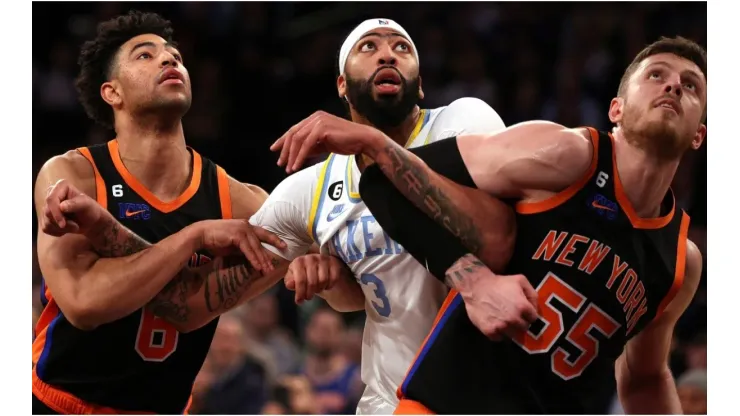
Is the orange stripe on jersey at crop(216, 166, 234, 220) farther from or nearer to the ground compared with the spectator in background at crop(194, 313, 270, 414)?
farther from the ground

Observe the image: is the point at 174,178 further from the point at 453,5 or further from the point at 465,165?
the point at 453,5

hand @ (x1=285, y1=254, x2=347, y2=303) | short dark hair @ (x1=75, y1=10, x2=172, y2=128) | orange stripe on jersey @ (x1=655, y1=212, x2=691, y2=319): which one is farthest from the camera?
short dark hair @ (x1=75, y1=10, x2=172, y2=128)

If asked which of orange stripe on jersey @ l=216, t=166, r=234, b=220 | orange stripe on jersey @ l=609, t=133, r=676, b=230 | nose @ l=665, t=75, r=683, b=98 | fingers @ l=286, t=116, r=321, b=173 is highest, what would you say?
nose @ l=665, t=75, r=683, b=98

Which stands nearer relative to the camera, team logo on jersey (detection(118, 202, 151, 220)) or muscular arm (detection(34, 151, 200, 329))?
muscular arm (detection(34, 151, 200, 329))

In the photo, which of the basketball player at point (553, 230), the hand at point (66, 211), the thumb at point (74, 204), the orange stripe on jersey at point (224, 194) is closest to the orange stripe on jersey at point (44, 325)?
the hand at point (66, 211)

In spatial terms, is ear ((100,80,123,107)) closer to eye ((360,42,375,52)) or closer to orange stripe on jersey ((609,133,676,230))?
eye ((360,42,375,52))

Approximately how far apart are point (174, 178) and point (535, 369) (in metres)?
1.95

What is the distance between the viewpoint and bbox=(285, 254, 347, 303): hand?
11.8 ft

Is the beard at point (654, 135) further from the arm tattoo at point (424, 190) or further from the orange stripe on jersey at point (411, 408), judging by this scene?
the orange stripe on jersey at point (411, 408)

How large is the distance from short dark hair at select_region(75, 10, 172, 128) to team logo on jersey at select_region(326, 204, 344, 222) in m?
1.34

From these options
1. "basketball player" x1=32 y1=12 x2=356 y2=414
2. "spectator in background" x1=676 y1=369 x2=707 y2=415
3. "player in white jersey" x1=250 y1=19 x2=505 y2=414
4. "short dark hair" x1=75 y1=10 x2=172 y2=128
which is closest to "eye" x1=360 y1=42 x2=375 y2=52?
"player in white jersey" x1=250 y1=19 x2=505 y2=414

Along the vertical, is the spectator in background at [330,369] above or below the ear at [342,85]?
below

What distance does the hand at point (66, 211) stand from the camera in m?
3.66

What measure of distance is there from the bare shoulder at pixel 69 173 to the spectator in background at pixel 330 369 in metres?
3.46
